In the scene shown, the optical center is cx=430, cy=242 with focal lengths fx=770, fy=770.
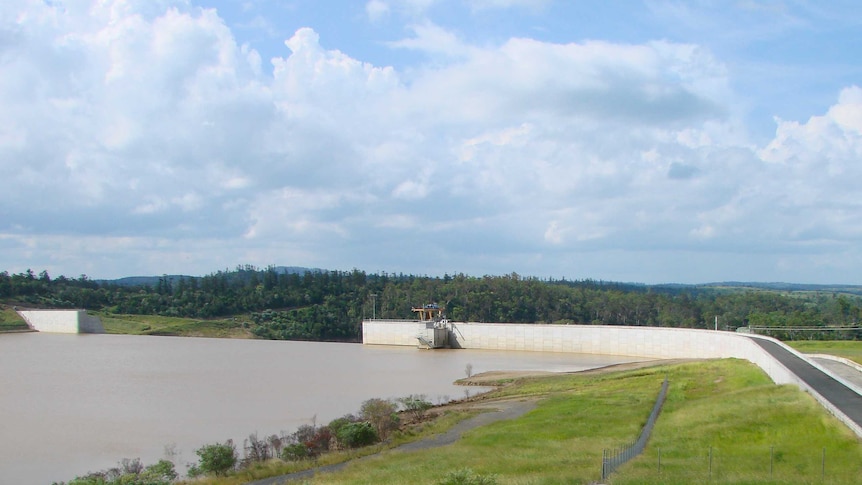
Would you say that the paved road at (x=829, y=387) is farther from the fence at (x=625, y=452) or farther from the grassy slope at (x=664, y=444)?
the fence at (x=625, y=452)

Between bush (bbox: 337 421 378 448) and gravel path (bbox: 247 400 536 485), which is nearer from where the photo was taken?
gravel path (bbox: 247 400 536 485)

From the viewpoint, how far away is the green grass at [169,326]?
364ft

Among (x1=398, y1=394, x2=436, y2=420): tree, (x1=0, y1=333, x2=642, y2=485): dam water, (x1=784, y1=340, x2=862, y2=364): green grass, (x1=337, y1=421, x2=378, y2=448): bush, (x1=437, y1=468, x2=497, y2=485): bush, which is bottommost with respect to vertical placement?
(x1=0, y1=333, x2=642, y2=485): dam water

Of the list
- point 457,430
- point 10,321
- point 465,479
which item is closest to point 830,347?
point 457,430

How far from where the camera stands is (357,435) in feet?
82.8

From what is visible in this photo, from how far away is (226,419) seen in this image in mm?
32812

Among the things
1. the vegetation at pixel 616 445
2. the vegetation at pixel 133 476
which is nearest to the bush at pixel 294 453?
the vegetation at pixel 616 445

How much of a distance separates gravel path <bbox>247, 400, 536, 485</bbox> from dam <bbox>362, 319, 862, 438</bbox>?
1077 centimetres

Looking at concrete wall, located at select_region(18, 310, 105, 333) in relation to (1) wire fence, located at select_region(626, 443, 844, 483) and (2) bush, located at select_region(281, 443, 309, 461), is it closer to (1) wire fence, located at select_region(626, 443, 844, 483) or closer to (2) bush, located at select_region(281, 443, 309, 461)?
(2) bush, located at select_region(281, 443, 309, 461)

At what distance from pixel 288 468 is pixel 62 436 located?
12.2 m

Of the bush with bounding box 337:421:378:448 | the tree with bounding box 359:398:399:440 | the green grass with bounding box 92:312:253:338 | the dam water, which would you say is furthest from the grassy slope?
the green grass with bounding box 92:312:253:338

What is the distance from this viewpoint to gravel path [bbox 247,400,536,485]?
2029 centimetres

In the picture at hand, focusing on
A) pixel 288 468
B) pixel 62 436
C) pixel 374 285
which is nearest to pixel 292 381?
pixel 62 436

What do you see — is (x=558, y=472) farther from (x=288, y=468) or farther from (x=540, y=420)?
(x=540, y=420)
